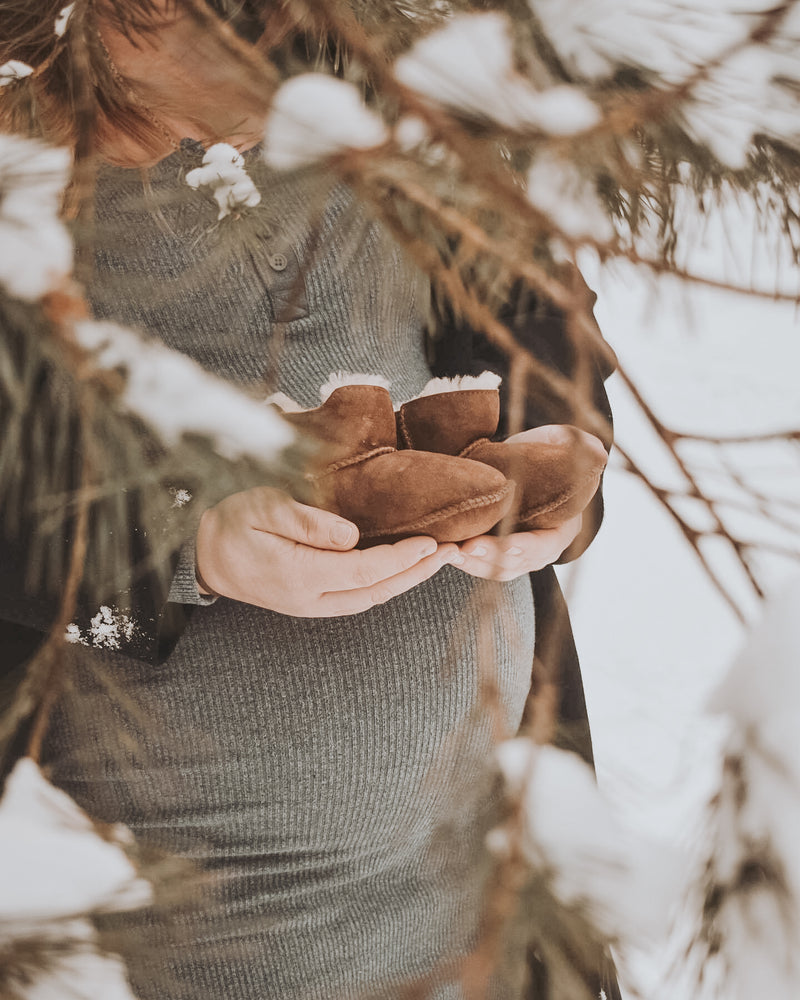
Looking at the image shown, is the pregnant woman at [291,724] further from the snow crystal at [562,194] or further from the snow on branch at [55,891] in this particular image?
the snow crystal at [562,194]

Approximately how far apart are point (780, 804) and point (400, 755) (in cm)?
42

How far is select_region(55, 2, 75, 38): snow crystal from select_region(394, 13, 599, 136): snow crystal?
0.13 m

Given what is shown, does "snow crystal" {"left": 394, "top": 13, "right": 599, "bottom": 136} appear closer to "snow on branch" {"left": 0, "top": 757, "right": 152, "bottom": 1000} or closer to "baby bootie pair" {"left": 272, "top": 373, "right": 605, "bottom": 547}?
"baby bootie pair" {"left": 272, "top": 373, "right": 605, "bottom": 547}

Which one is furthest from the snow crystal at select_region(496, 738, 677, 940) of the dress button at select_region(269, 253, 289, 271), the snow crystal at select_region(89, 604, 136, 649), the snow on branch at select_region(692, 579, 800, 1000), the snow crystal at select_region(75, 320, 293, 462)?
the dress button at select_region(269, 253, 289, 271)

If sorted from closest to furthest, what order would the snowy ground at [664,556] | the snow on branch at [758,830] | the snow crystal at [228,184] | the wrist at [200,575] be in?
the snow on branch at [758,830] → the snow crystal at [228,184] → the wrist at [200,575] → the snowy ground at [664,556]

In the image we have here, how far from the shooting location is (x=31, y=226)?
0.22m

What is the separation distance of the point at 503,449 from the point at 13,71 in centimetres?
31

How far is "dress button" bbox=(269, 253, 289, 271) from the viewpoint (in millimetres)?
546

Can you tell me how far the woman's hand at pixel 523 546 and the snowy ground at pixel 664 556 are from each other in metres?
0.10

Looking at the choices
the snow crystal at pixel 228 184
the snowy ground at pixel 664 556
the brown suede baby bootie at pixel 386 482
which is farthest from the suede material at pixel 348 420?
the snowy ground at pixel 664 556

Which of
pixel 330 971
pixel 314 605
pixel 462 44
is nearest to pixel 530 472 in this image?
pixel 314 605

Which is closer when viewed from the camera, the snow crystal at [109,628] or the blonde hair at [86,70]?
the blonde hair at [86,70]

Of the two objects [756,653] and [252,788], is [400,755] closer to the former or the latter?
[252,788]

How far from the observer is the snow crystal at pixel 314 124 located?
220mm
